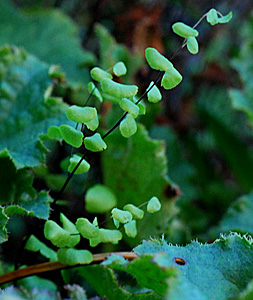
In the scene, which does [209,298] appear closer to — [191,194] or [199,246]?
[199,246]

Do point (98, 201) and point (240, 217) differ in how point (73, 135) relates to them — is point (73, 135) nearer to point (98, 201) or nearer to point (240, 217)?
point (98, 201)

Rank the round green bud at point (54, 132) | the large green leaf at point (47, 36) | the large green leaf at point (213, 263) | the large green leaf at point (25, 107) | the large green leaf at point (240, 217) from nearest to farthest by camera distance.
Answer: the large green leaf at point (213, 263), the round green bud at point (54, 132), the large green leaf at point (25, 107), the large green leaf at point (240, 217), the large green leaf at point (47, 36)

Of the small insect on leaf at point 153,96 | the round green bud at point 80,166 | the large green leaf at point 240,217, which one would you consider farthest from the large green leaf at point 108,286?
the large green leaf at point 240,217

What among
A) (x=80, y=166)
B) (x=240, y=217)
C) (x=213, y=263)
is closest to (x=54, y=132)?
(x=80, y=166)

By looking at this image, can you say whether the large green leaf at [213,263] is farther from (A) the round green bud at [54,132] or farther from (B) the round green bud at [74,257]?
(A) the round green bud at [54,132]

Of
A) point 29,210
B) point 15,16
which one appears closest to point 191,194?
point 29,210

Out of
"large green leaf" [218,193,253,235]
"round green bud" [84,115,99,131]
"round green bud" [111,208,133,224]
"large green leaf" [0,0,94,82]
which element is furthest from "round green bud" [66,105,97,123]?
"large green leaf" [0,0,94,82]

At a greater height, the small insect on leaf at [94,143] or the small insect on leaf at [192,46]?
the small insect on leaf at [192,46]
